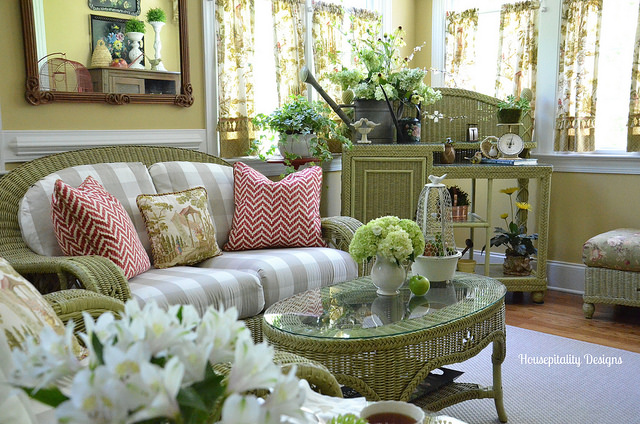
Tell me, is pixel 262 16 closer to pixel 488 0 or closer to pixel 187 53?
pixel 187 53

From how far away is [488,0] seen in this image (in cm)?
475

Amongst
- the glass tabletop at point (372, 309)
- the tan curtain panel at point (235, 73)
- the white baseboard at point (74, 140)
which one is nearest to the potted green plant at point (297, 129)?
the tan curtain panel at point (235, 73)

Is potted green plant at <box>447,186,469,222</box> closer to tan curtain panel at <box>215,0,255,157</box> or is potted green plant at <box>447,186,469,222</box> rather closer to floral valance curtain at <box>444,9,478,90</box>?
floral valance curtain at <box>444,9,478,90</box>

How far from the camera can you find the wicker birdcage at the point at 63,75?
9.63 feet

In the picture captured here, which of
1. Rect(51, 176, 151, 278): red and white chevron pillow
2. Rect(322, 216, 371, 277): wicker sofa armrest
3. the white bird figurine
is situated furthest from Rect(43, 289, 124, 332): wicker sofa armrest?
the white bird figurine

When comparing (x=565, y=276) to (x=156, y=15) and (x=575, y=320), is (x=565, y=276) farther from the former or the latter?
(x=156, y=15)

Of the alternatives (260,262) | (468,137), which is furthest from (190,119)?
(468,137)

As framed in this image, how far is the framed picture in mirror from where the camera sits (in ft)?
10.2

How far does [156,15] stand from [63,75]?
2.14 feet

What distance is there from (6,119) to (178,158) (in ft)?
2.75

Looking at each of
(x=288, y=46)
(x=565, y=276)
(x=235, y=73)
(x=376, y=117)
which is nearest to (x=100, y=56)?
(x=235, y=73)

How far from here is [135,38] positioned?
10.8 feet

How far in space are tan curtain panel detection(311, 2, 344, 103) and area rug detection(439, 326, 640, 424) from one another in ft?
6.99

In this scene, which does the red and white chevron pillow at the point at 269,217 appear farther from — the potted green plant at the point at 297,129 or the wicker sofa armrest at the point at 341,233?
the potted green plant at the point at 297,129
